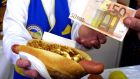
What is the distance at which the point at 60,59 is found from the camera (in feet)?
1.94

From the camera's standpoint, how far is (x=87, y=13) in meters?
0.69

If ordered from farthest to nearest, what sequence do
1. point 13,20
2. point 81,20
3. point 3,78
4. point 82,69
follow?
1. point 3,78
2. point 13,20
3. point 81,20
4. point 82,69

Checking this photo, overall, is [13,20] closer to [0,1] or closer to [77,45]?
[77,45]

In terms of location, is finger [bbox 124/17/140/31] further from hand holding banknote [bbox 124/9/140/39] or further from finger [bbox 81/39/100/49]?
finger [bbox 81/39/100/49]

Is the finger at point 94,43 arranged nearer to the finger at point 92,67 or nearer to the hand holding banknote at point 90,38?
the hand holding banknote at point 90,38

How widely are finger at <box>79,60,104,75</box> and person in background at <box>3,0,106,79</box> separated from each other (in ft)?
0.58

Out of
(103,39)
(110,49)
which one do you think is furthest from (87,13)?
(110,49)

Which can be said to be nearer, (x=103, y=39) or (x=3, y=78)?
(x=103, y=39)

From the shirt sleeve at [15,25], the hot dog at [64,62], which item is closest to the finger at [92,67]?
the hot dog at [64,62]

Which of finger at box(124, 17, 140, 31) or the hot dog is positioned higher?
finger at box(124, 17, 140, 31)

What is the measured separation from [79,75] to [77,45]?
0.19m

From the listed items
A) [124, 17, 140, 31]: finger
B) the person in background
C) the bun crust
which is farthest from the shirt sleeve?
[124, 17, 140, 31]: finger

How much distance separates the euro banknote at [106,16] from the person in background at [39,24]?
87 millimetres

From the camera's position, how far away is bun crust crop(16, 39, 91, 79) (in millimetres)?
587
